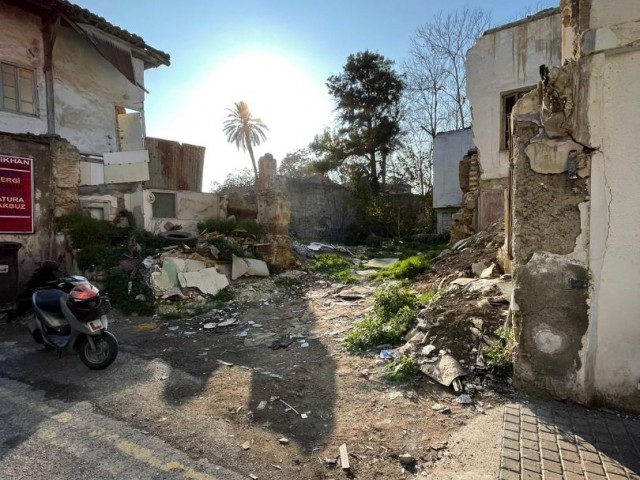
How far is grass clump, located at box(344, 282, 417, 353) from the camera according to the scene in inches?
184

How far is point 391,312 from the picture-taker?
5336 millimetres

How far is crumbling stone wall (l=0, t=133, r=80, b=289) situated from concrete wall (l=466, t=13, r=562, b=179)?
10.1 m

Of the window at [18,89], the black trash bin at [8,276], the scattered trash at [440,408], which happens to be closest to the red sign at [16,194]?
the black trash bin at [8,276]

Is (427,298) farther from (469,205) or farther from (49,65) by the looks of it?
(49,65)

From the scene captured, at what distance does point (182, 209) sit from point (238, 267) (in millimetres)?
3451

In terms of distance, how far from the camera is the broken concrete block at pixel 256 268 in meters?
8.82

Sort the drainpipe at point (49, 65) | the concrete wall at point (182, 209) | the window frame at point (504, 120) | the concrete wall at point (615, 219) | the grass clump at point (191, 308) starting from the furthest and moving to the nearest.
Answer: the window frame at point (504, 120), the concrete wall at point (182, 209), the drainpipe at point (49, 65), the grass clump at point (191, 308), the concrete wall at point (615, 219)

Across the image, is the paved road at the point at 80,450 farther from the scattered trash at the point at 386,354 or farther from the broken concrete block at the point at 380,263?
the broken concrete block at the point at 380,263

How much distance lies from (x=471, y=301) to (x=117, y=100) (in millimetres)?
11594

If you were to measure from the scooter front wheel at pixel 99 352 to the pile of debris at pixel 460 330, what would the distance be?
301cm

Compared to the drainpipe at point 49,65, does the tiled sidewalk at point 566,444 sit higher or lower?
lower

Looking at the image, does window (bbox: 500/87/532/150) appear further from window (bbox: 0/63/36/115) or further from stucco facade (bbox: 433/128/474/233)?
window (bbox: 0/63/36/115)

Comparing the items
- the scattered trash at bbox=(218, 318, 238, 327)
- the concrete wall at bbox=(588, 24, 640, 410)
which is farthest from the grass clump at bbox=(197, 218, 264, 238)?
the concrete wall at bbox=(588, 24, 640, 410)

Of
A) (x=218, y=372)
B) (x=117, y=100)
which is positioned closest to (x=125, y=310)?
(x=218, y=372)
